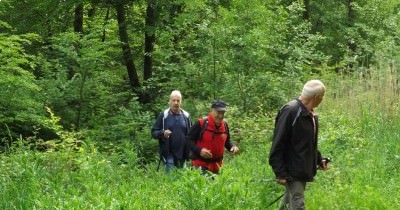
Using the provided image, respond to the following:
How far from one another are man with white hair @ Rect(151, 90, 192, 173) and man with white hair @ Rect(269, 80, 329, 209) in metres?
3.35

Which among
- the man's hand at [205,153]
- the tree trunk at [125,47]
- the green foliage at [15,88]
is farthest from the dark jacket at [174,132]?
the tree trunk at [125,47]

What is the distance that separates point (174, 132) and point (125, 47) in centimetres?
1083

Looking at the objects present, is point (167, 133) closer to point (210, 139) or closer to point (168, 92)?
point (210, 139)

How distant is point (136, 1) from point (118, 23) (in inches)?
45.9

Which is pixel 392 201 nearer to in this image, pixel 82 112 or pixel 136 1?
pixel 82 112

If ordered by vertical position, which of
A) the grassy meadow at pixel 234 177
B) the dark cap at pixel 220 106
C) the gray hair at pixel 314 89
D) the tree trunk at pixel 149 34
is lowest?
the grassy meadow at pixel 234 177

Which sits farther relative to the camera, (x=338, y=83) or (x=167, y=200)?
(x=338, y=83)

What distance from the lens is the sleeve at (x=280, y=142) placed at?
575cm

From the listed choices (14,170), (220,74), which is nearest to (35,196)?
(14,170)

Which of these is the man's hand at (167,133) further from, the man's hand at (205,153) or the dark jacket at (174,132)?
the man's hand at (205,153)

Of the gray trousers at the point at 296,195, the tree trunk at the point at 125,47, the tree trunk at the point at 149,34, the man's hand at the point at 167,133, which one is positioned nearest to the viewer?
the gray trousers at the point at 296,195

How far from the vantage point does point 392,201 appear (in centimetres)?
668

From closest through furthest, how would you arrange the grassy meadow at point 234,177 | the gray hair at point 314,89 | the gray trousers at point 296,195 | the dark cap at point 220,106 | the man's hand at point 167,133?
the grassy meadow at point 234,177
the gray hair at point 314,89
the gray trousers at point 296,195
the dark cap at point 220,106
the man's hand at point 167,133

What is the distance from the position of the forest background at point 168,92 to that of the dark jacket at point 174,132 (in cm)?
48
